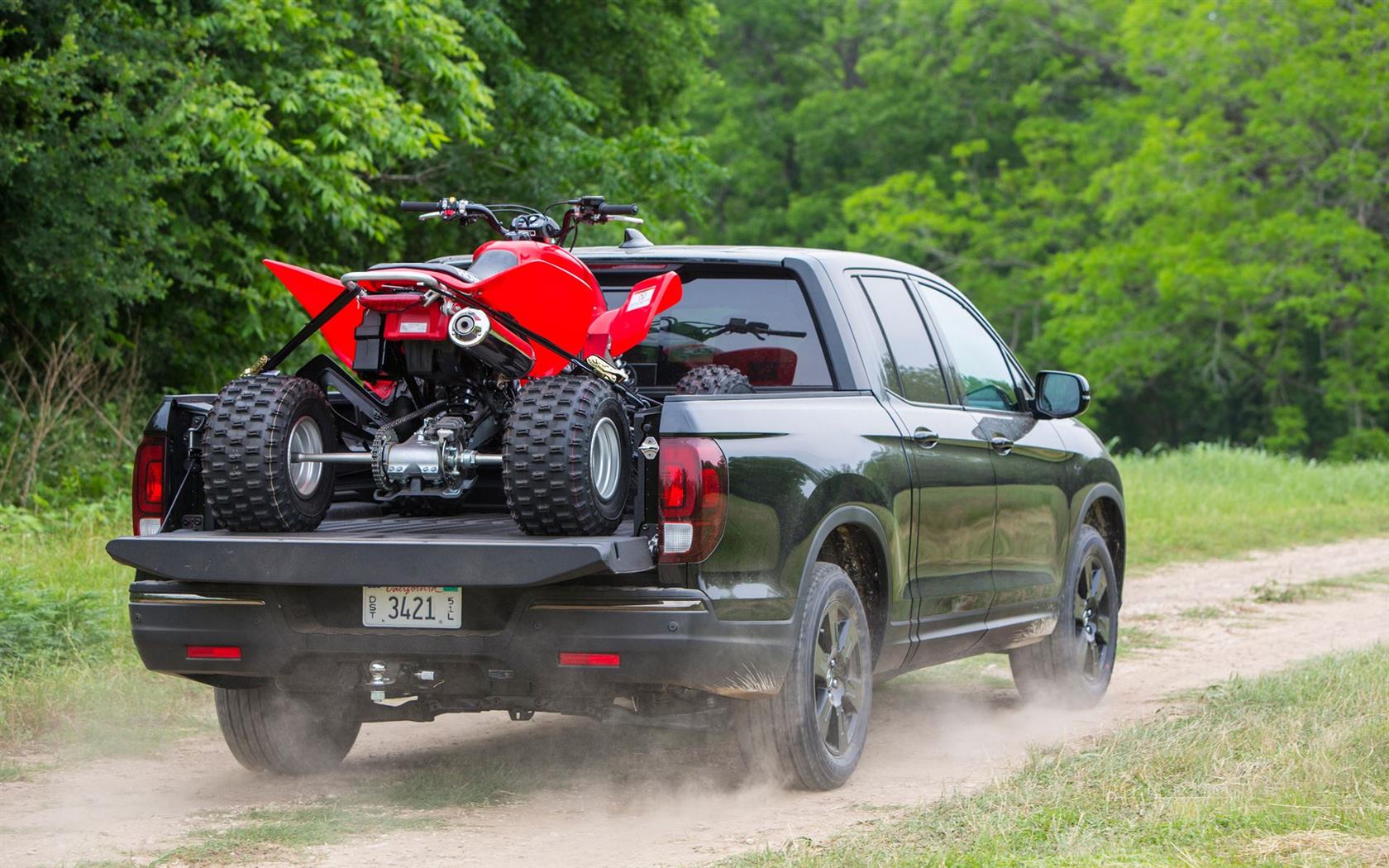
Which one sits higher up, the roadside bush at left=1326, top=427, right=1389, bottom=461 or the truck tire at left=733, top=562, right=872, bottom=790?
the truck tire at left=733, top=562, right=872, bottom=790

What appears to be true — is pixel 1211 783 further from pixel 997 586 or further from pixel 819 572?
pixel 997 586

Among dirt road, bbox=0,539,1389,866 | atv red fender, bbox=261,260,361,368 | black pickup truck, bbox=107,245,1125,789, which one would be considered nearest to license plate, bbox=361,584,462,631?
black pickup truck, bbox=107,245,1125,789

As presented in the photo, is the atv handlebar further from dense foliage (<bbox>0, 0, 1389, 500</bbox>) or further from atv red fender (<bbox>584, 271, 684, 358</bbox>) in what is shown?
dense foliage (<bbox>0, 0, 1389, 500</bbox>)

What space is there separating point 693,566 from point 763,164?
4162cm

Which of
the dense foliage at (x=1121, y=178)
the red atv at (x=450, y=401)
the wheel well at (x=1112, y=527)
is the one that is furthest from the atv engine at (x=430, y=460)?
the dense foliage at (x=1121, y=178)

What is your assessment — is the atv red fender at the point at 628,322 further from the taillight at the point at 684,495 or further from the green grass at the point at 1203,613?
the green grass at the point at 1203,613

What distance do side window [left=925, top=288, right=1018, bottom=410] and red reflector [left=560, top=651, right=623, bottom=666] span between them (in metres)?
2.51

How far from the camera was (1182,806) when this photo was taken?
497 cm

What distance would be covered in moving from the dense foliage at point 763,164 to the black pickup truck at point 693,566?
6.44m

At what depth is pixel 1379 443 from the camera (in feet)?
118

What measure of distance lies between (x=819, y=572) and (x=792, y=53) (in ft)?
142

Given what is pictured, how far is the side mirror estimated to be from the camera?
7.47 metres

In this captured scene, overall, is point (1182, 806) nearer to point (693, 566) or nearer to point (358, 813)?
point (693, 566)

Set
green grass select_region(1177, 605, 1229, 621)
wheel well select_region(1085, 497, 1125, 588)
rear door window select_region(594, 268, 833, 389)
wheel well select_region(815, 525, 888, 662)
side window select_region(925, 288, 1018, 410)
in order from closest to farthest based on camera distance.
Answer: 1. wheel well select_region(815, 525, 888, 662)
2. rear door window select_region(594, 268, 833, 389)
3. side window select_region(925, 288, 1018, 410)
4. wheel well select_region(1085, 497, 1125, 588)
5. green grass select_region(1177, 605, 1229, 621)
